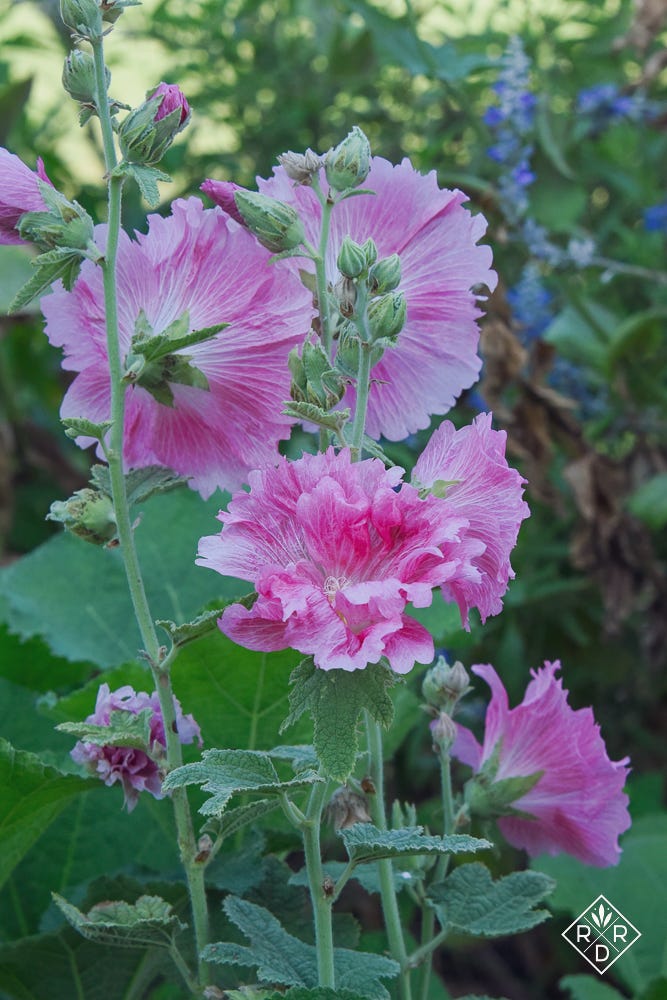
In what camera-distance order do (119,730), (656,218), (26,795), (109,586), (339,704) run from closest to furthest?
(339,704), (119,730), (26,795), (109,586), (656,218)

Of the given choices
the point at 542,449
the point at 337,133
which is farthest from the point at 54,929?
the point at 337,133

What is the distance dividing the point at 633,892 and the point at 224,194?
2.36 feet

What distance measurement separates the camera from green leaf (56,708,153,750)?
0.57 m

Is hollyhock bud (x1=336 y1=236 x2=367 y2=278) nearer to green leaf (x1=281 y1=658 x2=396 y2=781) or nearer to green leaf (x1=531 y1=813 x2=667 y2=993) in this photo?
green leaf (x1=281 y1=658 x2=396 y2=781)

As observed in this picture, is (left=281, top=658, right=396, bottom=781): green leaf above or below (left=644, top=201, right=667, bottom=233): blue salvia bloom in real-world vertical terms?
above

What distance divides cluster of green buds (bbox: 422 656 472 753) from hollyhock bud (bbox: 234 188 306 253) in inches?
9.8

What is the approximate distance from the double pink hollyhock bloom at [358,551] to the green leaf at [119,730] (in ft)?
0.35

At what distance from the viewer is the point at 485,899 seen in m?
0.64

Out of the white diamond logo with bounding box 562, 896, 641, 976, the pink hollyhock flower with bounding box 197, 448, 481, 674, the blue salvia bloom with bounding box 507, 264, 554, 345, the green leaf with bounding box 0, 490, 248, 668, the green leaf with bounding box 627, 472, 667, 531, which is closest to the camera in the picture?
the pink hollyhock flower with bounding box 197, 448, 481, 674

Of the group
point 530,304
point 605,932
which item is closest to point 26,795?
point 605,932

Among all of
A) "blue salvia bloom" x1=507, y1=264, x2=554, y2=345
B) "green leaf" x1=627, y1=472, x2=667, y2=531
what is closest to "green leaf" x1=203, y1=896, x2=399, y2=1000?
"green leaf" x1=627, y1=472, x2=667, y2=531

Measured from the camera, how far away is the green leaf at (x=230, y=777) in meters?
0.50

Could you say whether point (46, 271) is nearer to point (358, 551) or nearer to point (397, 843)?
point (358, 551)

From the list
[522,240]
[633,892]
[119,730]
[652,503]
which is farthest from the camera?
[522,240]
